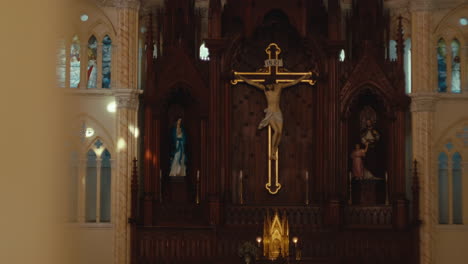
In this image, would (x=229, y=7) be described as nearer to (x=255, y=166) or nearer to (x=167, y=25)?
(x=167, y=25)

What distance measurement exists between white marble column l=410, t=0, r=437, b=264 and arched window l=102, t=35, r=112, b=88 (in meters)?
8.40

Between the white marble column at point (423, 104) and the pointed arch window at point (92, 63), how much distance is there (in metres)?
8.78

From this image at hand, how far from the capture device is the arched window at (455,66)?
723 inches

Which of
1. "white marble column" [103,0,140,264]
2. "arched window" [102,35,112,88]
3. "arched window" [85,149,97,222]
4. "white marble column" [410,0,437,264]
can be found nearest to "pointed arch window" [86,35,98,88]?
"arched window" [102,35,112,88]

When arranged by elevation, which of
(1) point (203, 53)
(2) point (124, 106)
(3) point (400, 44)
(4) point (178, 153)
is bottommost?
(4) point (178, 153)

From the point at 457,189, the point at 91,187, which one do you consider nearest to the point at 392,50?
the point at 457,189

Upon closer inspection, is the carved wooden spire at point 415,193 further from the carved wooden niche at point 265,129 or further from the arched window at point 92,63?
the arched window at point 92,63

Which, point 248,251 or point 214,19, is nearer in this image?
point 248,251

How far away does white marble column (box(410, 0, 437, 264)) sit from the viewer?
57.0ft

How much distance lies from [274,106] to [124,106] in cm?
408

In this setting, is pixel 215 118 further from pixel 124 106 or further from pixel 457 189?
pixel 457 189

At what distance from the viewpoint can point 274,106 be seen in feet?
58.2

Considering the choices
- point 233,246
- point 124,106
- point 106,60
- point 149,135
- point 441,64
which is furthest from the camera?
point 441,64

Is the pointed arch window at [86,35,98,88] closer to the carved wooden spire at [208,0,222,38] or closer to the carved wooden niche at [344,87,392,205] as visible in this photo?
the carved wooden spire at [208,0,222,38]
